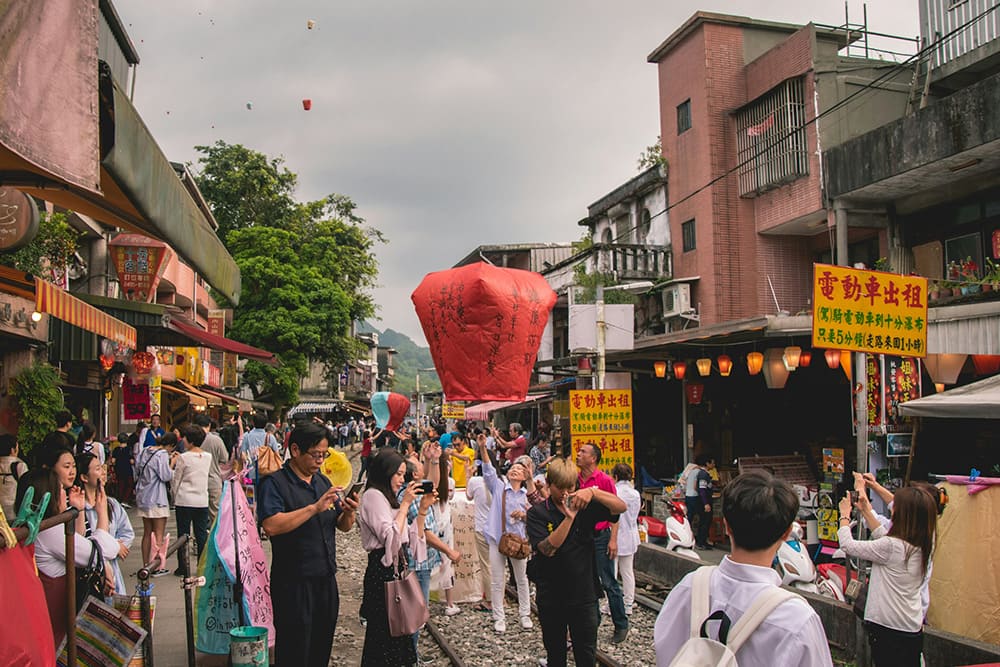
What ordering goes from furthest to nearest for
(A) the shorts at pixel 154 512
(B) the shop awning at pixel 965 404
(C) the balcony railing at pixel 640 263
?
(C) the balcony railing at pixel 640 263 → (A) the shorts at pixel 154 512 → (B) the shop awning at pixel 965 404

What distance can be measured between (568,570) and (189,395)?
71.0ft

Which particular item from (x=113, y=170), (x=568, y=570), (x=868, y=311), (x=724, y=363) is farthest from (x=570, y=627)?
(x=724, y=363)

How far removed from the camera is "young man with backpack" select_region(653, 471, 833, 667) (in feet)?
8.23

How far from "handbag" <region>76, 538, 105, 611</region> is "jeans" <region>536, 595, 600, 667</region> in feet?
9.37

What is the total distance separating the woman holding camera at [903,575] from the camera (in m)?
4.92

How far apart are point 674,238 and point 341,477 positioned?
1624 centimetres

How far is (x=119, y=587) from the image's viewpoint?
545cm

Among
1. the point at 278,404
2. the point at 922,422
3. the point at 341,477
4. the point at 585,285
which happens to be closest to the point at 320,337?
the point at 278,404

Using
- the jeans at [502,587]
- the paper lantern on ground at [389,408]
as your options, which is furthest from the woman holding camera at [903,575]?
the paper lantern on ground at [389,408]

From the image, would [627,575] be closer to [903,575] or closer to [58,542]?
[903,575]

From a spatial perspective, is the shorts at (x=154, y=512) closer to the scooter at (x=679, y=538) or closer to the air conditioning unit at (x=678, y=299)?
the scooter at (x=679, y=538)

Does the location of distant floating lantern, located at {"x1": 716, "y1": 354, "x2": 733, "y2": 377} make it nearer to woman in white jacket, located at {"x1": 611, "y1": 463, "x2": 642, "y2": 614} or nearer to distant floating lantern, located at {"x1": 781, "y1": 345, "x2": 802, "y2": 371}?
distant floating lantern, located at {"x1": 781, "y1": 345, "x2": 802, "y2": 371}

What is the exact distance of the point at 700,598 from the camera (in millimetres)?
2725

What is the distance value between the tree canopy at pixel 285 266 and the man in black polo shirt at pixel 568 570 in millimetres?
27638
